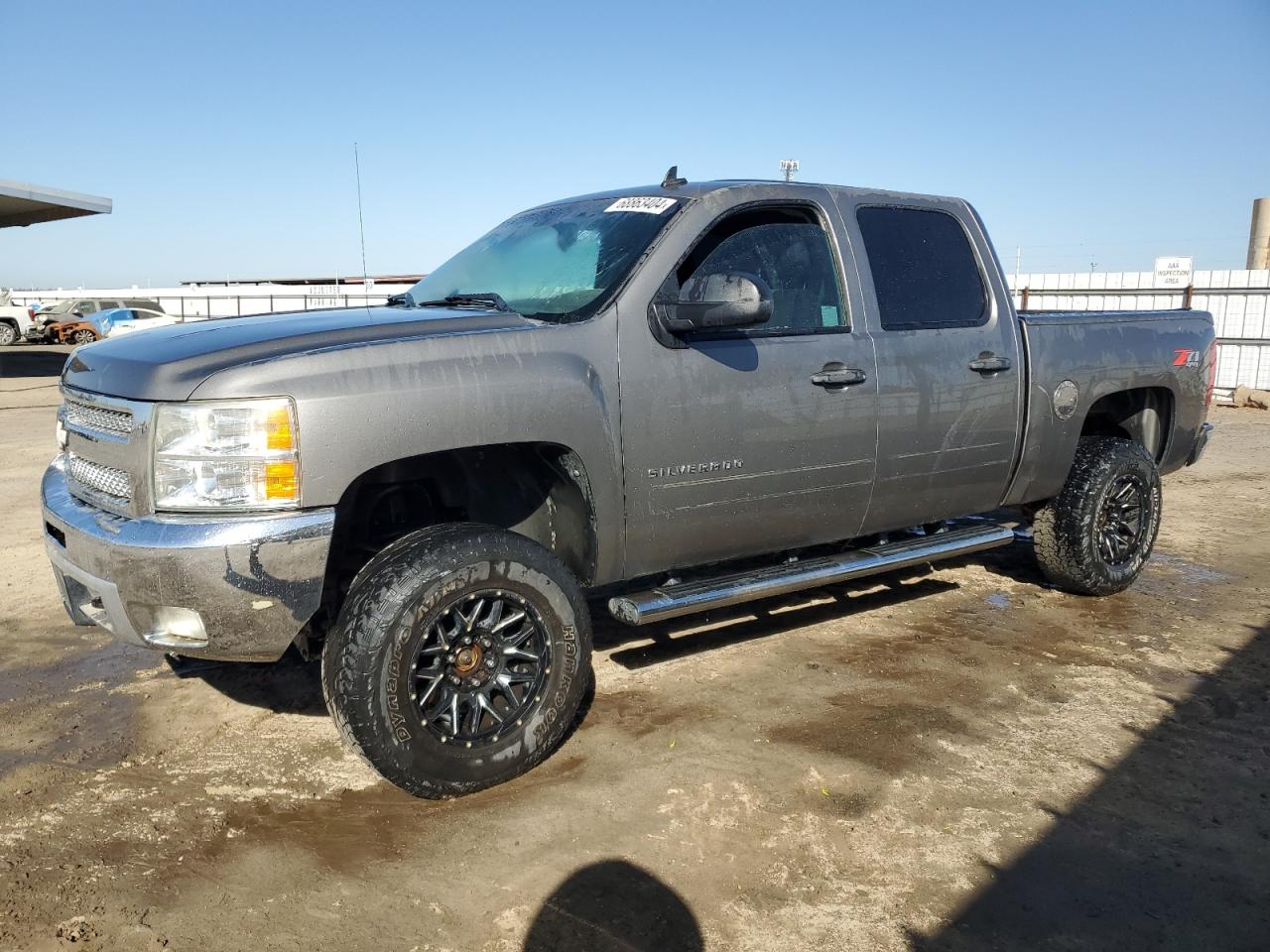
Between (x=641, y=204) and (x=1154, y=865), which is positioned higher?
(x=641, y=204)

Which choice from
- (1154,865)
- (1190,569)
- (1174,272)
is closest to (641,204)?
(1154,865)

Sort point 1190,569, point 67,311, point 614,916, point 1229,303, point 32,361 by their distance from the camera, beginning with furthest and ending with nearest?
point 67,311, point 32,361, point 1229,303, point 1190,569, point 614,916

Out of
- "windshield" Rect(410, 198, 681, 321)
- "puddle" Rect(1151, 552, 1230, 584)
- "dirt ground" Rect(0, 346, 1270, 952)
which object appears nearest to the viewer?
"dirt ground" Rect(0, 346, 1270, 952)

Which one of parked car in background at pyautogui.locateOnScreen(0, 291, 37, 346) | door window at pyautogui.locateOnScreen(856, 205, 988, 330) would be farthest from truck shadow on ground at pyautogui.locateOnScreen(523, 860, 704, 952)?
parked car in background at pyautogui.locateOnScreen(0, 291, 37, 346)

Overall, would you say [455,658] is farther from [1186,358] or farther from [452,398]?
[1186,358]

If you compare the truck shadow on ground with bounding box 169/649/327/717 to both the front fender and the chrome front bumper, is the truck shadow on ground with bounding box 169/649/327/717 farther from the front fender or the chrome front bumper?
the front fender

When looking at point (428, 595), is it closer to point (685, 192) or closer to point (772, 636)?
point (685, 192)

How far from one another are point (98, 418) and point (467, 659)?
1.43 meters

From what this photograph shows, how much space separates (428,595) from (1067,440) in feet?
11.4

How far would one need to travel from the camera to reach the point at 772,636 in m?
4.76

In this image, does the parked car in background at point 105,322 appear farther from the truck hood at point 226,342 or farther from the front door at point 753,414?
the front door at point 753,414

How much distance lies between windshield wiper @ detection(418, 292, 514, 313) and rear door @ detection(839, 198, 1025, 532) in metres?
1.56

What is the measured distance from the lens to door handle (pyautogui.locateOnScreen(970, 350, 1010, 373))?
4406 millimetres

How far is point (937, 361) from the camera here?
14.0 ft
